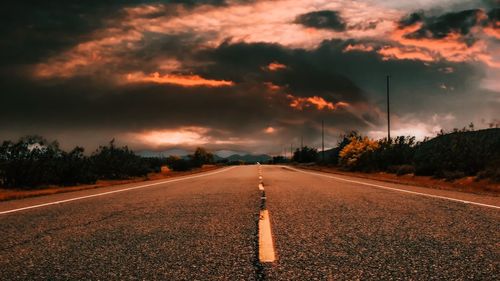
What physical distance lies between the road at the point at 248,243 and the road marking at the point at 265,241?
64 millimetres

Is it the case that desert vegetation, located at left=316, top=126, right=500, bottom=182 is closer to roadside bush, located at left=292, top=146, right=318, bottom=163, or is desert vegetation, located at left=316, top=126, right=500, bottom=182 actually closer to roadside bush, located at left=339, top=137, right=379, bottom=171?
roadside bush, located at left=339, top=137, right=379, bottom=171

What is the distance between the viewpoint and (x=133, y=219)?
6.51 m

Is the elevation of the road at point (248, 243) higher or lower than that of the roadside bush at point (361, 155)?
lower

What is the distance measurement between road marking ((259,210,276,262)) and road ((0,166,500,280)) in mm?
64

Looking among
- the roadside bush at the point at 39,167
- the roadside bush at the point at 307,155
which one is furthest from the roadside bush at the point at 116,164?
the roadside bush at the point at 307,155

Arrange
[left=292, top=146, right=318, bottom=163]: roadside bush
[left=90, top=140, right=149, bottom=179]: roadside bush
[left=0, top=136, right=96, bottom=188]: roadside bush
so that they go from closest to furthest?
[left=0, top=136, right=96, bottom=188]: roadside bush, [left=90, top=140, right=149, bottom=179]: roadside bush, [left=292, top=146, right=318, bottom=163]: roadside bush

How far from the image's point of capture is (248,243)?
455 centimetres

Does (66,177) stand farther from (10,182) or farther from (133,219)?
(133,219)

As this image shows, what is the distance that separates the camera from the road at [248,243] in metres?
3.47

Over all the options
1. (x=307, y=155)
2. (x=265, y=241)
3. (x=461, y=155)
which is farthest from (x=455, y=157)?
(x=307, y=155)

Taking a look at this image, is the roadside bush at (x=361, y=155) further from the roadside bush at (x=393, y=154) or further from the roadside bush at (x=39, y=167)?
the roadside bush at (x=39, y=167)

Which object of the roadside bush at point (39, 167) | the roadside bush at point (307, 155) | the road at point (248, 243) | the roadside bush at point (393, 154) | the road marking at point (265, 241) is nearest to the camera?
the road at point (248, 243)

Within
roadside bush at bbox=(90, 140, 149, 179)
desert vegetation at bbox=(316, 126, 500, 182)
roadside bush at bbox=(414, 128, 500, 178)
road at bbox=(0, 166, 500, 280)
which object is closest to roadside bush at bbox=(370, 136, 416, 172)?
desert vegetation at bbox=(316, 126, 500, 182)

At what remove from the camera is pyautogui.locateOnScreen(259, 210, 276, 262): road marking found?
12.7ft
